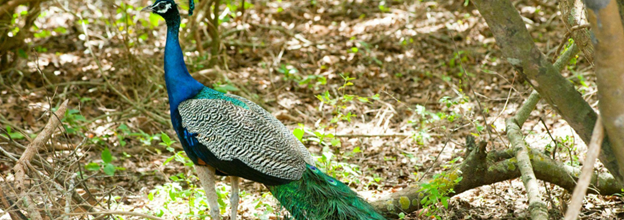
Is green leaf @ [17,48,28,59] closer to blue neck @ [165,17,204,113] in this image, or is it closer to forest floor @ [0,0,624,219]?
forest floor @ [0,0,624,219]

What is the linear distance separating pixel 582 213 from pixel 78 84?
20.9 feet

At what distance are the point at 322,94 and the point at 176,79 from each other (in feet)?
11.0

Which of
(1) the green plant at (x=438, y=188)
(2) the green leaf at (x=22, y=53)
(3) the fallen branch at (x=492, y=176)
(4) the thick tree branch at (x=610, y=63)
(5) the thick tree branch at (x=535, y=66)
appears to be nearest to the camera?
(4) the thick tree branch at (x=610, y=63)

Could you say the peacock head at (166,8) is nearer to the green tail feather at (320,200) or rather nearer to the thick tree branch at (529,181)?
the green tail feather at (320,200)

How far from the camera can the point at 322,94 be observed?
783 centimetres

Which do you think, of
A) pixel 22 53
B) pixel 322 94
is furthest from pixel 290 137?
pixel 22 53

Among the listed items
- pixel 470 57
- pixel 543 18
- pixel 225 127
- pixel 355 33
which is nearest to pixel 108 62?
pixel 355 33

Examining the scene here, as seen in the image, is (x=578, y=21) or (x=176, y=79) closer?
(x=578, y=21)

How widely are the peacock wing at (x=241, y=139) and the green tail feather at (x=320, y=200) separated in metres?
0.10

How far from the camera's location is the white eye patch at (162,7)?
16.2ft

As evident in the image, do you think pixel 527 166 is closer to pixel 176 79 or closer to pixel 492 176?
pixel 492 176

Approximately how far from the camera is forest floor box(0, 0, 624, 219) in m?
5.07

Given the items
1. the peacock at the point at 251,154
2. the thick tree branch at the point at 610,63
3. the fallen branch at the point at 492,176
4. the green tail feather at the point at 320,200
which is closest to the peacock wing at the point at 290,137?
the peacock at the point at 251,154

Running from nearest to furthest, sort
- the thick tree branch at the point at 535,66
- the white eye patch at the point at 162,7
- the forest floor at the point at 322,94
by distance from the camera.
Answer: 1. the thick tree branch at the point at 535,66
2. the white eye patch at the point at 162,7
3. the forest floor at the point at 322,94
